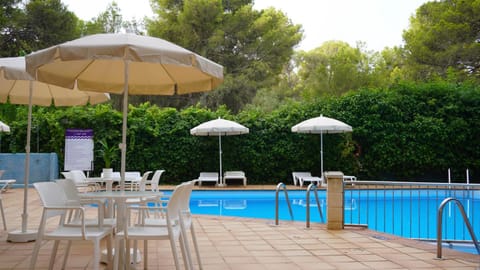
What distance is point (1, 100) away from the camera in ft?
22.3

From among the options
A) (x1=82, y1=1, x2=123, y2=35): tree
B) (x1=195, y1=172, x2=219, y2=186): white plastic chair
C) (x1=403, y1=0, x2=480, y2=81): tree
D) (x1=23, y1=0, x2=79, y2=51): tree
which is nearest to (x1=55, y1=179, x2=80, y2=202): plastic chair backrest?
(x1=195, y1=172, x2=219, y2=186): white plastic chair

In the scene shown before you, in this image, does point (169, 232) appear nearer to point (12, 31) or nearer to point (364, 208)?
Answer: point (364, 208)

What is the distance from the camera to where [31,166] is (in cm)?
1329

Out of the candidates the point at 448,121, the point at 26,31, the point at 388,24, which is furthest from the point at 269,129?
the point at 388,24

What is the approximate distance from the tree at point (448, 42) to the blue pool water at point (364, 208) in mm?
9064

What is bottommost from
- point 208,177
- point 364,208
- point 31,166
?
point 364,208

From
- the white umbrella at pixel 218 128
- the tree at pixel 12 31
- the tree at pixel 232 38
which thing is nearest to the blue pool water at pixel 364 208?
the white umbrella at pixel 218 128

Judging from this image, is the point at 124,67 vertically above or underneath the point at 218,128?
above

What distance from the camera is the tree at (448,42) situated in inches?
777

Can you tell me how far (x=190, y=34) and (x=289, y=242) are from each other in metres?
18.4

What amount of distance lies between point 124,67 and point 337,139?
10971mm

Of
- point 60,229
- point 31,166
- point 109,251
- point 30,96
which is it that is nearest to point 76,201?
point 60,229

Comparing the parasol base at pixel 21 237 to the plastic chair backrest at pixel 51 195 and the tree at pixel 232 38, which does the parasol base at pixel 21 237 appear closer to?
the plastic chair backrest at pixel 51 195

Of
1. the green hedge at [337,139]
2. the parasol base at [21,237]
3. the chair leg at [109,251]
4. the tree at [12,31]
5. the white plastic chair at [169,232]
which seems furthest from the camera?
the tree at [12,31]
